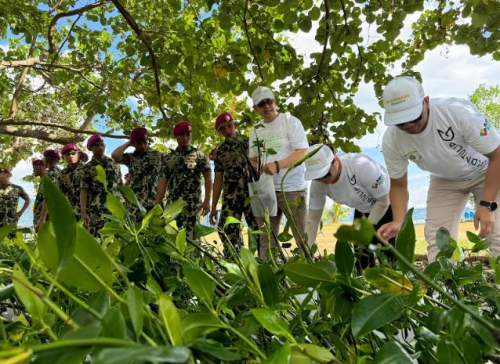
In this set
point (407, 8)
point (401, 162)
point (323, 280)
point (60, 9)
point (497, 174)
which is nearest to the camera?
point (323, 280)

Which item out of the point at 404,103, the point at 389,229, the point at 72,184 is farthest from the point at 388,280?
the point at 72,184

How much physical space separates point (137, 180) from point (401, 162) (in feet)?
9.35

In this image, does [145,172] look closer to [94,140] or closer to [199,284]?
[94,140]

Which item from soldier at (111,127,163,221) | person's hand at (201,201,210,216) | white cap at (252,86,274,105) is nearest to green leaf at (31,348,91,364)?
white cap at (252,86,274,105)

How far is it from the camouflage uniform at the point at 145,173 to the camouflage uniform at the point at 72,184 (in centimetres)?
67

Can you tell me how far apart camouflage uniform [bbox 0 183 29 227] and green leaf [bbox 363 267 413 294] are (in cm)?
744

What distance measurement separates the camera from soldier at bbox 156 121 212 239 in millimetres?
3844

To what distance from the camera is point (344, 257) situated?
33cm

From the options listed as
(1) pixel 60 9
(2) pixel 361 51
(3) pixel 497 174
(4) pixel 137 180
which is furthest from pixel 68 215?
(1) pixel 60 9

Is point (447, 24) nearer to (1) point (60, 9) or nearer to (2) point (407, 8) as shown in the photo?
(2) point (407, 8)

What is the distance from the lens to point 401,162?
2182 mm

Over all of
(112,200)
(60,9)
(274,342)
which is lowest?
(274,342)

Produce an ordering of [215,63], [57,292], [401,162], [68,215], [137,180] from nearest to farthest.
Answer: [68,215]
[57,292]
[401,162]
[215,63]
[137,180]

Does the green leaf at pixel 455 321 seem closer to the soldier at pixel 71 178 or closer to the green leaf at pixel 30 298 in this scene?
the green leaf at pixel 30 298
